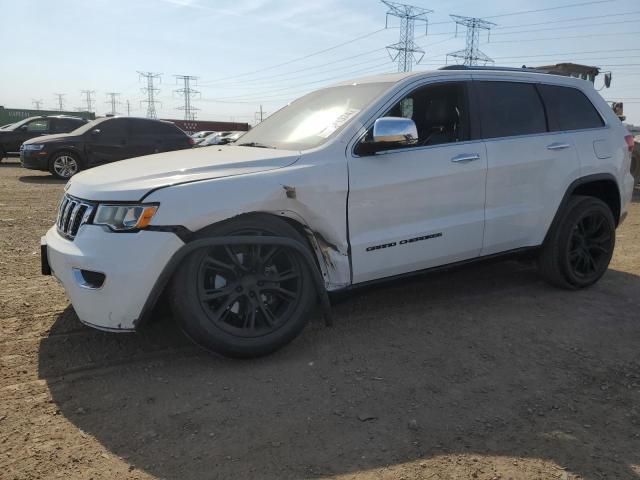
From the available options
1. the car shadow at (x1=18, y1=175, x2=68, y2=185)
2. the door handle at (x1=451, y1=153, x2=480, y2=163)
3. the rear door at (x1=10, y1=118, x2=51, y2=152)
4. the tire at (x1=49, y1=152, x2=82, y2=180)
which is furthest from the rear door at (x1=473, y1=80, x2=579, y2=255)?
the rear door at (x1=10, y1=118, x2=51, y2=152)

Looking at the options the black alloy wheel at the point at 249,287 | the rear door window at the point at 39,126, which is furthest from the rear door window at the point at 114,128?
the black alloy wheel at the point at 249,287

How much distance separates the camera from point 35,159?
12469mm

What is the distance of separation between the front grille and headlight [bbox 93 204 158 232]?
0.14m

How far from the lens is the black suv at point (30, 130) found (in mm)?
16453

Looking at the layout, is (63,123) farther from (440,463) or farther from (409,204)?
(440,463)

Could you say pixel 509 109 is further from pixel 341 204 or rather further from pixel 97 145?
pixel 97 145

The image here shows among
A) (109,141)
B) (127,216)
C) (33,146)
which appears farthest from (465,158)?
(33,146)

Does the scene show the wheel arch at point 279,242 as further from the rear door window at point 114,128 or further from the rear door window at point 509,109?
the rear door window at point 114,128

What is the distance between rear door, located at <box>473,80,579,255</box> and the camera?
4133mm

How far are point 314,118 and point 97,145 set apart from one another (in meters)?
10.5

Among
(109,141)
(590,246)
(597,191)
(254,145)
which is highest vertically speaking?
(254,145)

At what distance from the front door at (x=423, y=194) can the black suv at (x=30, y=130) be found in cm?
1494

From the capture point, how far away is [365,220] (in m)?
3.51

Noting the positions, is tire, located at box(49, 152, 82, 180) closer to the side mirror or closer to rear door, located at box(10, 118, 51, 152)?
rear door, located at box(10, 118, 51, 152)
